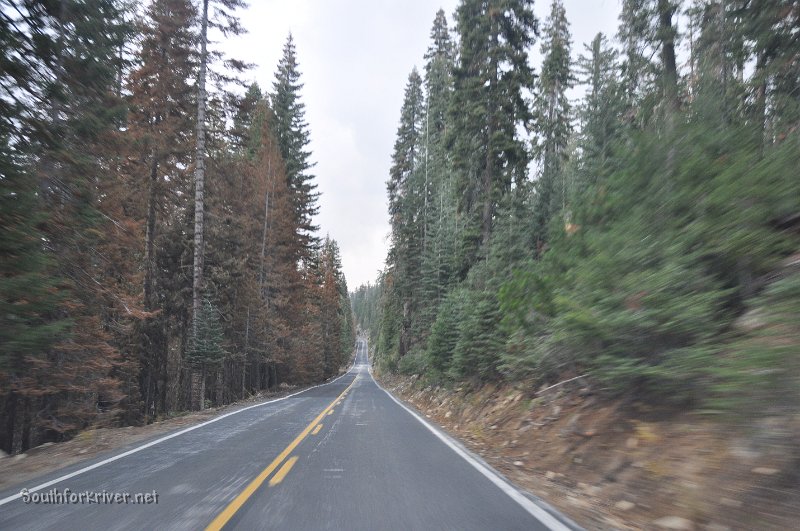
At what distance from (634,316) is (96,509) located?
6.39 metres

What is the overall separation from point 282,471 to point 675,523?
15.6 ft

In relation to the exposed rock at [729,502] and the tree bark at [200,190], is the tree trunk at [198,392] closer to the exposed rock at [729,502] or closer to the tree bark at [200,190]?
the tree bark at [200,190]

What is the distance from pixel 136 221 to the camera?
15.9 meters

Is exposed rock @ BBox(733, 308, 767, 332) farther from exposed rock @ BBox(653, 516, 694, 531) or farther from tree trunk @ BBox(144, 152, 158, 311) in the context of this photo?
tree trunk @ BBox(144, 152, 158, 311)

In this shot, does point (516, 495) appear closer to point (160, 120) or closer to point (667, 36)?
point (667, 36)

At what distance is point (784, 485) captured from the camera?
3764mm

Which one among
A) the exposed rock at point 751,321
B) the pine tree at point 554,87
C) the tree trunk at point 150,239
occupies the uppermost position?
the pine tree at point 554,87

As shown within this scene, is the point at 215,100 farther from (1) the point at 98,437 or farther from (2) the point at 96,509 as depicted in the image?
(2) the point at 96,509

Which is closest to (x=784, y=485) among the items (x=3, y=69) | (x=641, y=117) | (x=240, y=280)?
(x=641, y=117)

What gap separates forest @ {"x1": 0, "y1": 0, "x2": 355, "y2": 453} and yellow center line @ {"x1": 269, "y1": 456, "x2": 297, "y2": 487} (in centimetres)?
385

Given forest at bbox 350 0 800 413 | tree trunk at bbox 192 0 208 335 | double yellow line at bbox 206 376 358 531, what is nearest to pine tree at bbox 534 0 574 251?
forest at bbox 350 0 800 413

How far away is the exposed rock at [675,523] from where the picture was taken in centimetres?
407

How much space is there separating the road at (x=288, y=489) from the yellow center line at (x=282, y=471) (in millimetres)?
14

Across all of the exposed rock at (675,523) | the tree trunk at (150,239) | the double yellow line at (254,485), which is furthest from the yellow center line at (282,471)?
the tree trunk at (150,239)
